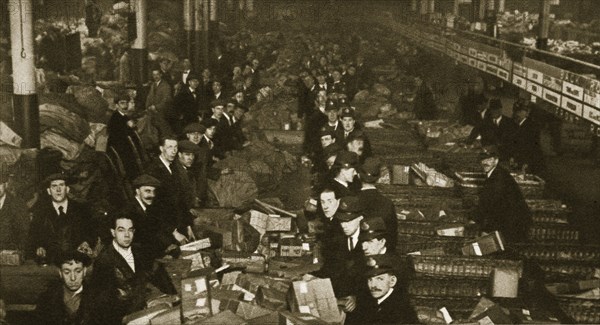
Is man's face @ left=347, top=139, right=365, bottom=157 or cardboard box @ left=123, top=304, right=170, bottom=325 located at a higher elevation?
man's face @ left=347, top=139, right=365, bottom=157

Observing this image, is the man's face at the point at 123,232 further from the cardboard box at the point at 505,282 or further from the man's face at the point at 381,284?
the cardboard box at the point at 505,282

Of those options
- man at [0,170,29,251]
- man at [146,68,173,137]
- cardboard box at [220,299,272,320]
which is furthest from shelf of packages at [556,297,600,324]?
man at [146,68,173,137]

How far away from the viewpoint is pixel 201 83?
16125 mm

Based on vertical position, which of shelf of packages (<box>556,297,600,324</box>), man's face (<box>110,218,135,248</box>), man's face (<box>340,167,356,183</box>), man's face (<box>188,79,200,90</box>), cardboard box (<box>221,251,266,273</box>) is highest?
man's face (<box>188,79,200,90</box>)

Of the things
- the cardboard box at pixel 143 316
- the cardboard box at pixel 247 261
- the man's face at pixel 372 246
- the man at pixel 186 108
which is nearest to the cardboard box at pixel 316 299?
the man's face at pixel 372 246

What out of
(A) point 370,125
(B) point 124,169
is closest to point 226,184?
(B) point 124,169

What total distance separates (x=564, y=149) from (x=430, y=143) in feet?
14.1

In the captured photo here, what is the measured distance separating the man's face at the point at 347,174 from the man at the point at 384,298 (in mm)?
1960

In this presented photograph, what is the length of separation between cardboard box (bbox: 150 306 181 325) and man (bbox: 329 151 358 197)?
2.37 metres

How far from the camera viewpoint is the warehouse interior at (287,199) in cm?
593

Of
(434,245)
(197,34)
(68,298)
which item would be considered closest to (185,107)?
(434,245)

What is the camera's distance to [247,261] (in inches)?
276

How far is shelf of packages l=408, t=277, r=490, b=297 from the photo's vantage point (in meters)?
7.11

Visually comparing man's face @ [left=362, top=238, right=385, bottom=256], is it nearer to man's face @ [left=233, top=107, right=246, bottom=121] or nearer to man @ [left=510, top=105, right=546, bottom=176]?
man @ [left=510, top=105, right=546, bottom=176]
